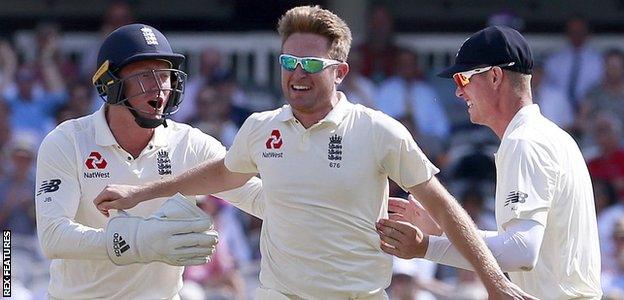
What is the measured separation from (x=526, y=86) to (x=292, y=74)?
1073mm

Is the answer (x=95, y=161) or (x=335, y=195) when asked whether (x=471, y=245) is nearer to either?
(x=335, y=195)

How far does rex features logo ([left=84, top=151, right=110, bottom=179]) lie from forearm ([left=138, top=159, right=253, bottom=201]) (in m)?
0.24

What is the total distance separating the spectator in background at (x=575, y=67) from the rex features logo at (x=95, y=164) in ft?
23.3

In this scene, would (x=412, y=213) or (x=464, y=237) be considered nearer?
(x=464, y=237)

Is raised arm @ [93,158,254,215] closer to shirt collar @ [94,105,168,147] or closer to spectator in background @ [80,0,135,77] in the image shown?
shirt collar @ [94,105,168,147]

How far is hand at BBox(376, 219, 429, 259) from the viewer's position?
19.7 ft

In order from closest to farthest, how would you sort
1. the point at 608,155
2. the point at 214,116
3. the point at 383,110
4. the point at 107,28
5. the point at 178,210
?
1. the point at 178,210
2. the point at 608,155
3. the point at 214,116
4. the point at 383,110
5. the point at 107,28

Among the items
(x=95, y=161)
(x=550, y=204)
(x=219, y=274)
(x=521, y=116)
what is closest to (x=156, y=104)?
(x=95, y=161)

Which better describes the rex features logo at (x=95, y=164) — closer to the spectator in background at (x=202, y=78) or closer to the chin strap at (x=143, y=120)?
the chin strap at (x=143, y=120)

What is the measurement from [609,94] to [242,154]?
282 inches

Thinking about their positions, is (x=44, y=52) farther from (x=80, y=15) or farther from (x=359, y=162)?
(x=359, y=162)

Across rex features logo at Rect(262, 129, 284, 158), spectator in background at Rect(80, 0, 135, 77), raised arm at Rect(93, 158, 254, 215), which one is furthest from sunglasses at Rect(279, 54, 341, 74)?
spectator in background at Rect(80, 0, 135, 77)

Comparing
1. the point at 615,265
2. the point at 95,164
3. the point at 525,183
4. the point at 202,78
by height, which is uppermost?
the point at 525,183

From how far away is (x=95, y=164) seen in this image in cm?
664
